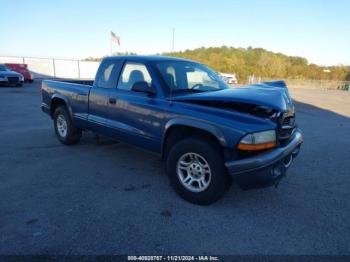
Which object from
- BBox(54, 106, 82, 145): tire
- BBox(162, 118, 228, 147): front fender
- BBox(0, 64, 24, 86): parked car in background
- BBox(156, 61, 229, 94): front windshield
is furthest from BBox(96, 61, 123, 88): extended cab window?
BBox(0, 64, 24, 86): parked car in background

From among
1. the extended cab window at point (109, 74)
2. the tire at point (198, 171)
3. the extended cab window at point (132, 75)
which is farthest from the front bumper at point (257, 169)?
the extended cab window at point (109, 74)

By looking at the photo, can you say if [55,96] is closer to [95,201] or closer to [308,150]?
[95,201]

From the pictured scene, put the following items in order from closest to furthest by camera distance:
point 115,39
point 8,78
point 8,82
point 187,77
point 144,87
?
point 144,87, point 187,77, point 8,78, point 8,82, point 115,39

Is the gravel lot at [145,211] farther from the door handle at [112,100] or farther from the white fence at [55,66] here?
the white fence at [55,66]

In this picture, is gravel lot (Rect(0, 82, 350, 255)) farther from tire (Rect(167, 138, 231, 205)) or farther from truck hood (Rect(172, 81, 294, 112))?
truck hood (Rect(172, 81, 294, 112))

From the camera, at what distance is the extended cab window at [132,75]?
438 cm

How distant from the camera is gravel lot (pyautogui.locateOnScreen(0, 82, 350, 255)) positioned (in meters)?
2.88

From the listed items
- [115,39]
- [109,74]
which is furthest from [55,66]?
[109,74]

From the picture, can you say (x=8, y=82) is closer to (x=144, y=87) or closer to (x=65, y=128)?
(x=65, y=128)

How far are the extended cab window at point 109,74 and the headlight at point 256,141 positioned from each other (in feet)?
8.30

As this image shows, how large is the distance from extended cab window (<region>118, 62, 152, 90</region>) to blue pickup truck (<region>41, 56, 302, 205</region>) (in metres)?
0.02

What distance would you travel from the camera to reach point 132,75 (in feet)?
15.1

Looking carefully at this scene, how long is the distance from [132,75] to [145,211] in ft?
7.05

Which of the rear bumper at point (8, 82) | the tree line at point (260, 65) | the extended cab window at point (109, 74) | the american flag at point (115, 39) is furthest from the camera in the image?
the tree line at point (260, 65)
